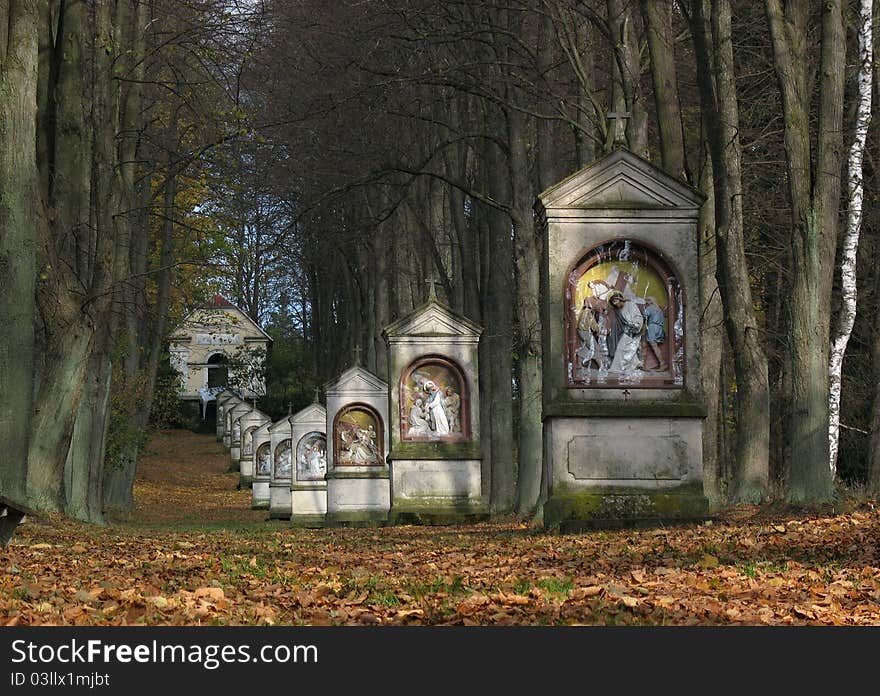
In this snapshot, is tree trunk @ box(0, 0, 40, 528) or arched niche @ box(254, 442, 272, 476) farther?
arched niche @ box(254, 442, 272, 476)

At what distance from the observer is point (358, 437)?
95.0 feet

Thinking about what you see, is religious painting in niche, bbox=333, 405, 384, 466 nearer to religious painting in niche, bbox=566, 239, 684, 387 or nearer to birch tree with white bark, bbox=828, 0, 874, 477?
birch tree with white bark, bbox=828, 0, 874, 477

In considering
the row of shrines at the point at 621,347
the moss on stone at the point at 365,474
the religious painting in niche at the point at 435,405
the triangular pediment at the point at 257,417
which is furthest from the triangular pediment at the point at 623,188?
the triangular pediment at the point at 257,417

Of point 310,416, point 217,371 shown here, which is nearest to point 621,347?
point 310,416

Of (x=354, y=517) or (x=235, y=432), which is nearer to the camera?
(x=354, y=517)

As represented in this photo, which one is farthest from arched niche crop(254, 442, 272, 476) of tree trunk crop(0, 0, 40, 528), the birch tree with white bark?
tree trunk crop(0, 0, 40, 528)

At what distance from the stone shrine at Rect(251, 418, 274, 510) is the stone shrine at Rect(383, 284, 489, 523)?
676 inches

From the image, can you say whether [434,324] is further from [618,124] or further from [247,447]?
[247,447]

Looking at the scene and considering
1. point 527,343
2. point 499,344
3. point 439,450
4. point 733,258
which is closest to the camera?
point 733,258

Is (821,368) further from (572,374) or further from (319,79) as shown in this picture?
(319,79)

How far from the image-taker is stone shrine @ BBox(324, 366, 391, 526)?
1136 inches

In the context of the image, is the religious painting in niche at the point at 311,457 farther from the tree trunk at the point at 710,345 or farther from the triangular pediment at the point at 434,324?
the tree trunk at the point at 710,345

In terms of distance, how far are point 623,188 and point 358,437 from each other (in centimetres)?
1554

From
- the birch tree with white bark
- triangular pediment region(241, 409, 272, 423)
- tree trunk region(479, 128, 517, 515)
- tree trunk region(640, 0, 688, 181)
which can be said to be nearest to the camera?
tree trunk region(640, 0, 688, 181)
